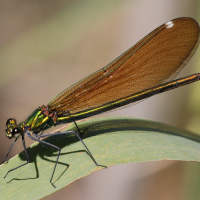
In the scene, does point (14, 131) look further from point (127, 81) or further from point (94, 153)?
point (127, 81)

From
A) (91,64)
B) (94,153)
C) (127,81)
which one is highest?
(91,64)

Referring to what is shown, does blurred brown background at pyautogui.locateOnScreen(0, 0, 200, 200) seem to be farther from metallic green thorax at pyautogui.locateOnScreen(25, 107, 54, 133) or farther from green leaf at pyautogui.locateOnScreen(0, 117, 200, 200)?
green leaf at pyautogui.locateOnScreen(0, 117, 200, 200)

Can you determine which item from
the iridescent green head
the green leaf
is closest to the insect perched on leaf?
the iridescent green head

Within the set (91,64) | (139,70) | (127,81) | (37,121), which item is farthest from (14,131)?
(91,64)

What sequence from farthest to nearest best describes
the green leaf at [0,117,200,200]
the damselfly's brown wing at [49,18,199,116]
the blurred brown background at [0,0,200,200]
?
the blurred brown background at [0,0,200,200]
the damselfly's brown wing at [49,18,199,116]
the green leaf at [0,117,200,200]

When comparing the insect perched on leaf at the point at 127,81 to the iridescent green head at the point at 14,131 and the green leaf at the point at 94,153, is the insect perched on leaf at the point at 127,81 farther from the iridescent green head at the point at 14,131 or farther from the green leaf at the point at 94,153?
the green leaf at the point at 94,153

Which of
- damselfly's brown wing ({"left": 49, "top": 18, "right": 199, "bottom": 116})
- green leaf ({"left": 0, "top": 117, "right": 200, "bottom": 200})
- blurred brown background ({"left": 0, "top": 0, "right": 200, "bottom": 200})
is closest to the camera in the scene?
green leaf ({"left": 0, "top": 117, "right": 200, "bottom": 200})

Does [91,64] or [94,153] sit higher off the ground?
[91,64]

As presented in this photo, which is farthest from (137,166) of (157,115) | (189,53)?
(189,53)
